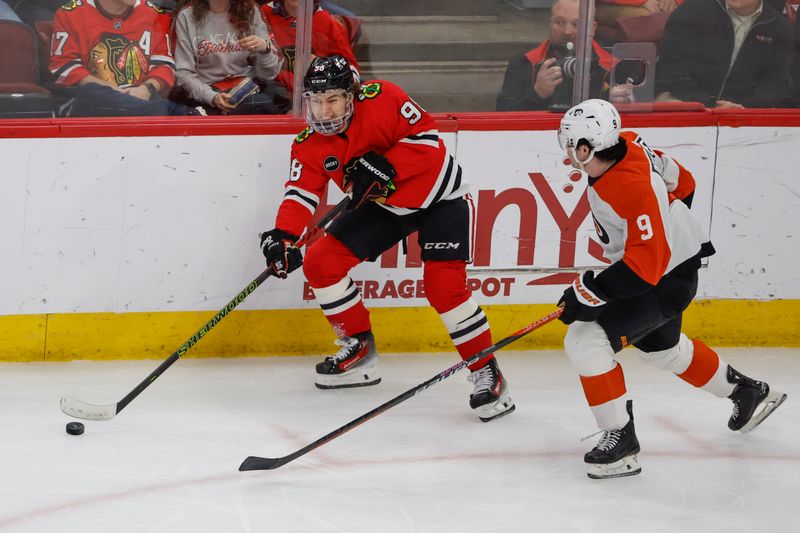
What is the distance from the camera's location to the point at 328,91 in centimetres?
347

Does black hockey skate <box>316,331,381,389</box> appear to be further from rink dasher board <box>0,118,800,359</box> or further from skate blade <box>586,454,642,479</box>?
skate blade <box>586,454,642,479</box>

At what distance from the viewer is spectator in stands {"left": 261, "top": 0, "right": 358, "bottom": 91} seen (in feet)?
13.5

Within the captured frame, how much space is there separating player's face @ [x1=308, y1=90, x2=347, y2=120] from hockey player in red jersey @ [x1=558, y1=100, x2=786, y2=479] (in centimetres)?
73

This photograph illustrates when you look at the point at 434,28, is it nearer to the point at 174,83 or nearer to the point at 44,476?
the point at 174,83

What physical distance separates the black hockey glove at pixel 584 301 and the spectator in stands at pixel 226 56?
1.48 metres

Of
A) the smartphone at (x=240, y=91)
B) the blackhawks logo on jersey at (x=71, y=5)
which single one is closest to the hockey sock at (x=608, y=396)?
the smartphone at (x=240, y=91)

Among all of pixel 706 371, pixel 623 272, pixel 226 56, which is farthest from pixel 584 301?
pixel 226 56

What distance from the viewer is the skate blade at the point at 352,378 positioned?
399cm

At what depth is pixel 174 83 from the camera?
13.4ft

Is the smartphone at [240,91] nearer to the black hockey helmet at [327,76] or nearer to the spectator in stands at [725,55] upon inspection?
the black hockey helmet at [327,76]

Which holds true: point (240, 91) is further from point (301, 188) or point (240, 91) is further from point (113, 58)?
point (301, 188)

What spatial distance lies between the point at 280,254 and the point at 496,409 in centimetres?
84

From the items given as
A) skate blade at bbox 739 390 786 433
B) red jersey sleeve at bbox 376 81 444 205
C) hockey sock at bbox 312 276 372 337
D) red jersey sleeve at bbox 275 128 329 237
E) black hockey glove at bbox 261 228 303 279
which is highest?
red jersey sleeve at bbox 376 81 444 205

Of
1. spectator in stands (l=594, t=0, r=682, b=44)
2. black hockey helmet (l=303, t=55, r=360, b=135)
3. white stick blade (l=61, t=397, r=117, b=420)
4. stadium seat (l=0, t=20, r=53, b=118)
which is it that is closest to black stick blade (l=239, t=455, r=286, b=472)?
white stick blade (l=61, t=397, r=117, b=420)
